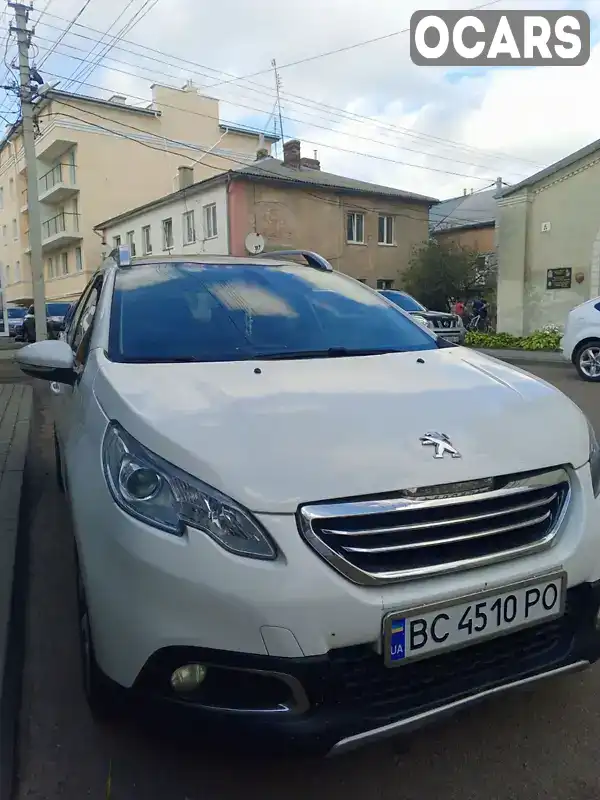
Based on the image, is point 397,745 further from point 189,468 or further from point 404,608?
point 189,468

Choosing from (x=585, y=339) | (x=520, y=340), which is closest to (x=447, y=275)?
(x=520, y=340)

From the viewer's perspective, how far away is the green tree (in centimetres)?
2541

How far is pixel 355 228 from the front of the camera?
2817 cm

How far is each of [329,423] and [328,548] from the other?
0.42 metres

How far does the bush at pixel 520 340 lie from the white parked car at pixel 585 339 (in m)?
6.35

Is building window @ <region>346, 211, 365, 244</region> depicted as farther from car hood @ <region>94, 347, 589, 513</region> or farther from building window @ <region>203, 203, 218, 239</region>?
car hood @ <region>94, 347, 589, 513</region>

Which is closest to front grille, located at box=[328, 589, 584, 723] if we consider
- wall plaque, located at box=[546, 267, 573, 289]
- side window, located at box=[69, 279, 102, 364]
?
side window, located at box=[69, 279, 102, 364]

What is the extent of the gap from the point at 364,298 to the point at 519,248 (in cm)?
1794

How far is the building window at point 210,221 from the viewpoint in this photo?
26297mm

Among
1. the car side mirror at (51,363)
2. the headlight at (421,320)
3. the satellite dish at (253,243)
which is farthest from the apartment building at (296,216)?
the car side mirror at (51,363)

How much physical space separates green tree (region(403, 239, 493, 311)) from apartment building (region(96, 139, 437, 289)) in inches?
104

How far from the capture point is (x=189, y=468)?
1777mm

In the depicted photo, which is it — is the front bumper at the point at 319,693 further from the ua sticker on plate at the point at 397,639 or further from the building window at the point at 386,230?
the building window at the point at 386,230

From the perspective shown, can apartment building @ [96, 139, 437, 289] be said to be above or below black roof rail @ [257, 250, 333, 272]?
above
